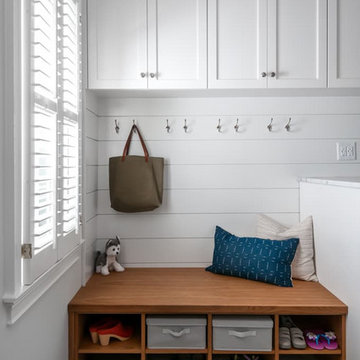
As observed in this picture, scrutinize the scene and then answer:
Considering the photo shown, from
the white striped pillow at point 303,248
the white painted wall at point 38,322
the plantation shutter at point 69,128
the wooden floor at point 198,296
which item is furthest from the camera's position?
the white striped pillow at point 303,248

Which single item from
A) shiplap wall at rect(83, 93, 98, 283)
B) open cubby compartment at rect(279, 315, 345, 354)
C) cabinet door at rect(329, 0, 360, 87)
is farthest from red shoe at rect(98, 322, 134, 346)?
cabinet door at rect(329, 0, 360, 87)

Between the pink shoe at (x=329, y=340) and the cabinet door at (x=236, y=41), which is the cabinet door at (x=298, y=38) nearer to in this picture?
the cabinet door at (x=236, y=41)

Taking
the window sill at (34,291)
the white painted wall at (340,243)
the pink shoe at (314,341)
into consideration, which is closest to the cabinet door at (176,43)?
the white painted wall at (340,243)

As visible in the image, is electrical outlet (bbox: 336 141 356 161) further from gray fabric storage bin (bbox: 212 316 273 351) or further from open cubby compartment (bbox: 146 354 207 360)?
open cubby compartment (bbox: 146 354 207 360)

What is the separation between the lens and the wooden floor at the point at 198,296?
5.87 feet

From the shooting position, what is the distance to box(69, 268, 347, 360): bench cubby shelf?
5.88ft

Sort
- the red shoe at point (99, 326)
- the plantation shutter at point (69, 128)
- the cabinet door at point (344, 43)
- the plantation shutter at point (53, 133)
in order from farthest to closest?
the cabinet door at point (344, 43) → the red shoe at point (99, 326) → the plantation shutter at point (69, 128) → the plantation shutter at point (53, 133)

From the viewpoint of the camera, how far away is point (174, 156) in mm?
2385

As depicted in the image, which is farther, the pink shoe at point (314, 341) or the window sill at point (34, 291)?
the pink shoe at point (314, 341)

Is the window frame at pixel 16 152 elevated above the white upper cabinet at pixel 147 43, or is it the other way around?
the white upper cabinet at pixel 147 43

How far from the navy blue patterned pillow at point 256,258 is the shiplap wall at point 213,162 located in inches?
8.0

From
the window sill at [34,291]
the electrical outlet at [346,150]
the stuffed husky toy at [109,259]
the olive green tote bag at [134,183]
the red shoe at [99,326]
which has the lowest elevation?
the red shoe at [99,326]

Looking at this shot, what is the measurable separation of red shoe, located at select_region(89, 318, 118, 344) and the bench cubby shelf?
0.04m

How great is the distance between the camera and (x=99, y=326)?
195cm
